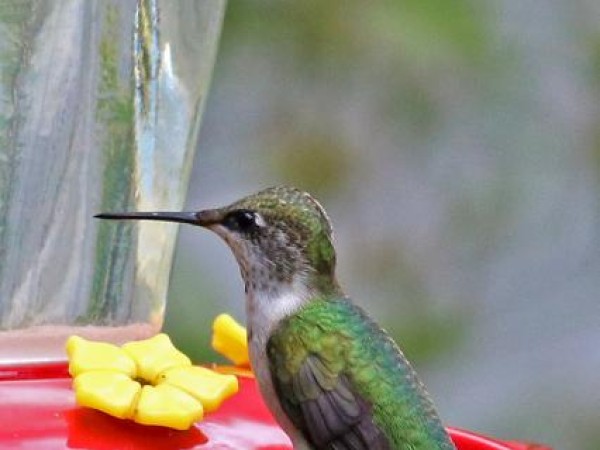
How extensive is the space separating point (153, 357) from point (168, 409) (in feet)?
0.94

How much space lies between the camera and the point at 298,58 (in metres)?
5.11

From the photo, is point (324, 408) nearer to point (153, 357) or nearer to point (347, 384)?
point (347, 384)

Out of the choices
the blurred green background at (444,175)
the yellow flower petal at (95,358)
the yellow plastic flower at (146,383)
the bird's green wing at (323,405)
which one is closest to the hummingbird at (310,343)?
the bird's green wing at (323,405)

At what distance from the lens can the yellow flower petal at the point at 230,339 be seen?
124 inches

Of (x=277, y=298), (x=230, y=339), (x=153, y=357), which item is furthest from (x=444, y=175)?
(x=153, y=357)

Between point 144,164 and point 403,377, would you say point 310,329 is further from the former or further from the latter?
point 144,164

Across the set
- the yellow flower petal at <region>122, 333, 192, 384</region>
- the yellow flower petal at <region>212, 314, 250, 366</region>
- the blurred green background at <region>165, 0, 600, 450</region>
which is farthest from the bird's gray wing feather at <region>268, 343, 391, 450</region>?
the blurred green background at <region>165, 0, 600, 450</region>

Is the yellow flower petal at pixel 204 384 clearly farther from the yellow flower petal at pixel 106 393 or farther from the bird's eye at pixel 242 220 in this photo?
the bird's eye at pixel 242 220

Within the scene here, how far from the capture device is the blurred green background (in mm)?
4926

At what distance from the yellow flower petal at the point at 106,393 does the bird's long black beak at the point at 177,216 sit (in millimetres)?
274

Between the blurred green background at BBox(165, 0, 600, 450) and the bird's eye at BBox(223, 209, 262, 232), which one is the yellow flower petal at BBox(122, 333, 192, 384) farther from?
the blurred green background at BBox(165, 0, 600, 450)

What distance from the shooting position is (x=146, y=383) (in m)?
2.73

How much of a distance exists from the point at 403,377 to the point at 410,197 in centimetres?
268

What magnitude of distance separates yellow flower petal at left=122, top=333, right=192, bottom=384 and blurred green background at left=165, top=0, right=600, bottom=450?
5.66 feet
